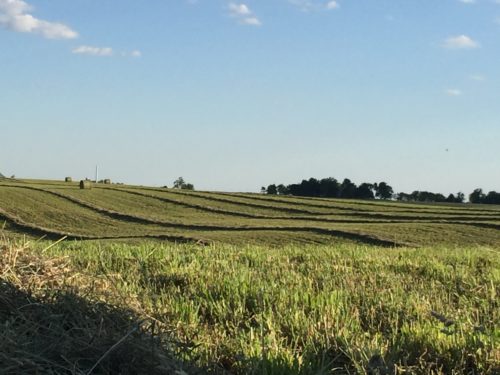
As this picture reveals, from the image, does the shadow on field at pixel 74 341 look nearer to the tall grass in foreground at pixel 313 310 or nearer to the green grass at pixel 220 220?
the tall grass in foreground at pixel 313 310

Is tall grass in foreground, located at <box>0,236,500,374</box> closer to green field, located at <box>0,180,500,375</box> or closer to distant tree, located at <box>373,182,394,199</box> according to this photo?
green field, located at <box>0,180,500,375</box>

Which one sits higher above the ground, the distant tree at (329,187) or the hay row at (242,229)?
the distant tree at (329,187)

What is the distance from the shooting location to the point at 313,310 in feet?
17.2

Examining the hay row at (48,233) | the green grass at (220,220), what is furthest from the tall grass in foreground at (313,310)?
the hay row at (48,233)

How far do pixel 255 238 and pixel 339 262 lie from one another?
51.8 feet

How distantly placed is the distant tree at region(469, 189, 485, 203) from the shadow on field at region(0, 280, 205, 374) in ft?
295

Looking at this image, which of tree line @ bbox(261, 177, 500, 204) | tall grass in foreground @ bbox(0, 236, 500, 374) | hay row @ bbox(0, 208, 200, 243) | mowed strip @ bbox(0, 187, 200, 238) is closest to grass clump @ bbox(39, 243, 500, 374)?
tall grass in foreground @ bbox(0, 236, 500, 374)

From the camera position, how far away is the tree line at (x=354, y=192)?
274 feet

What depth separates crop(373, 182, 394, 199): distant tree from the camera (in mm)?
84606

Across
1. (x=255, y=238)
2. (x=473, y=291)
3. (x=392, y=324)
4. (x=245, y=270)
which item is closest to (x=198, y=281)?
(x=245, y=270)

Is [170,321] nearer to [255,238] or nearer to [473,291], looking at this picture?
[473,291]

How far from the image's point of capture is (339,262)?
8.84m

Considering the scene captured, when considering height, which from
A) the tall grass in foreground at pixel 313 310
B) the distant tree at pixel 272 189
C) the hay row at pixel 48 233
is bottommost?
the hay row at pixel 48 233

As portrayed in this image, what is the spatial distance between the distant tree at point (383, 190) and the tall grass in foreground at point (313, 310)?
76825 mm
